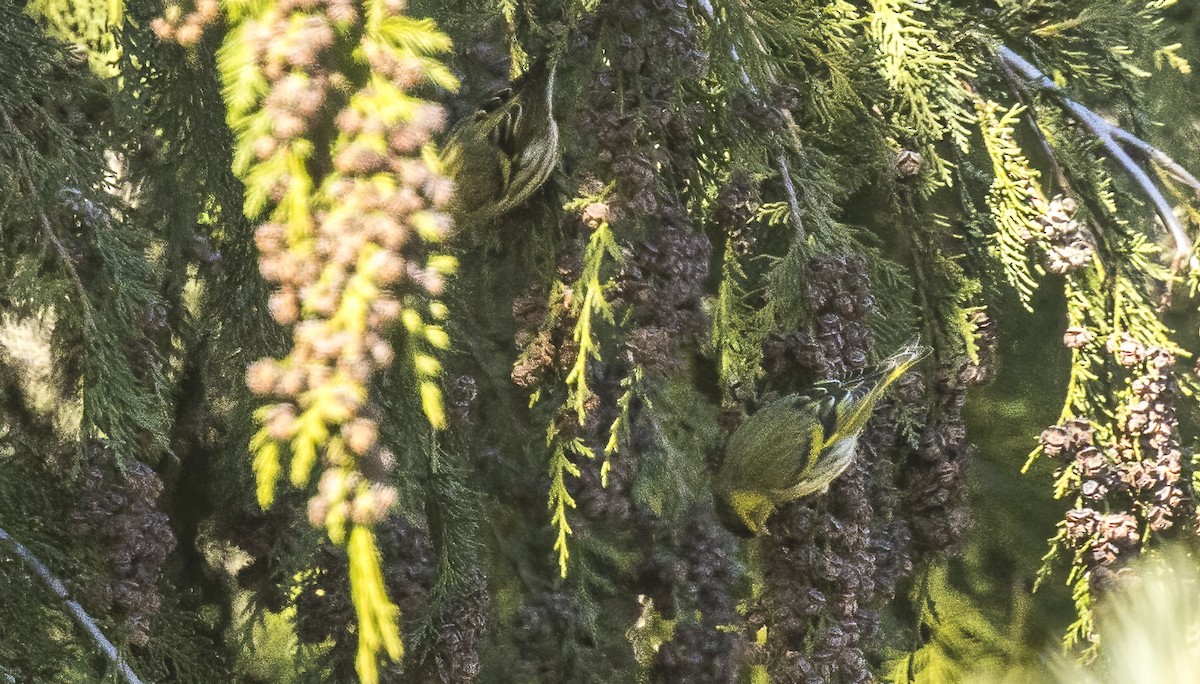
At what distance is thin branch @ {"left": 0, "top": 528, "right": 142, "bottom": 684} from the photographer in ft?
1.57

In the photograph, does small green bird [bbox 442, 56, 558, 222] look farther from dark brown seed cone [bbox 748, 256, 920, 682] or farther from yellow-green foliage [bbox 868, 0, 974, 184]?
yellow-green foliage [bbox 868, 0, 974, 184]

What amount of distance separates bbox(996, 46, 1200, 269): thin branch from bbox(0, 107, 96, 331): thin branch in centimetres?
51

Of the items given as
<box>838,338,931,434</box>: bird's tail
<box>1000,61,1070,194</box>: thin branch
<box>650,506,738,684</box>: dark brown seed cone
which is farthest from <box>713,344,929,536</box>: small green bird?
<box>1000,61,1070,194</box>: thin branch

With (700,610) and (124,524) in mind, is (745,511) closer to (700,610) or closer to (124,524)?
(700,610)

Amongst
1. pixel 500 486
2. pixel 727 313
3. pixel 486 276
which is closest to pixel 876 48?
pixel 727 313

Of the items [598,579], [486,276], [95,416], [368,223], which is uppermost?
[368,223]

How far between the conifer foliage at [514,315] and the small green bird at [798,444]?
0.4 inches

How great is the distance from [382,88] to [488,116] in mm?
202

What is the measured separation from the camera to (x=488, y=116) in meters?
0.38

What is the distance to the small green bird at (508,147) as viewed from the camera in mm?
378

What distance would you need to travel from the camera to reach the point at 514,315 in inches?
15.8

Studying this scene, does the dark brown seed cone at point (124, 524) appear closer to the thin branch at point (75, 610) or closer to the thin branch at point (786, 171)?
the thin branch at point (75, 610)

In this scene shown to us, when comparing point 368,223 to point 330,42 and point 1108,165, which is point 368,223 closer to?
point 330,42

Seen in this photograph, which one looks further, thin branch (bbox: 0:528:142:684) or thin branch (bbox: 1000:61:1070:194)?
thin branch (bbox: 1000:61:1070:194)
